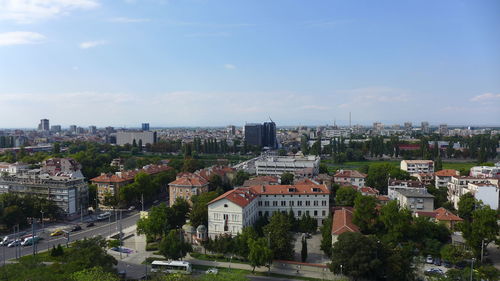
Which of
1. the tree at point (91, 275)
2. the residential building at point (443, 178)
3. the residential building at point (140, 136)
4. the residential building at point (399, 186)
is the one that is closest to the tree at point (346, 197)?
the residential building at point (399, 186)

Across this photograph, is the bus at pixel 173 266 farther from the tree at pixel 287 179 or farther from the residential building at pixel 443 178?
the residential building at pixel 443 178

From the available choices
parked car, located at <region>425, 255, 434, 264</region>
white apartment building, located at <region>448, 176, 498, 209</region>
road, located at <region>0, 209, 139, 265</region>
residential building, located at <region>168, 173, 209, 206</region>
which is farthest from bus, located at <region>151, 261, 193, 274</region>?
white apartment building, located at <region>448, 176, 498, 209</region>

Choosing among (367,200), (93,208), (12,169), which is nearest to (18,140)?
(12,169)

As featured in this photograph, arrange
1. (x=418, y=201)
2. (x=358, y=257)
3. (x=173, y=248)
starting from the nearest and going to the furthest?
(x=358, y=257) < (x=173, y=248) < (x=418, y=201)

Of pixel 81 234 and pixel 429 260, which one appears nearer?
pixel 429 260

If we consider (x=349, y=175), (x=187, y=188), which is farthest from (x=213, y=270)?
(x=349, y=175)

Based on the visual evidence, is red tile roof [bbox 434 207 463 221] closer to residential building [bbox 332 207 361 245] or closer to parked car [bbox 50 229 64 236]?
residential building [bbox 332 207 361 245]

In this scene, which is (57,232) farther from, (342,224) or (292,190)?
(342,224)
